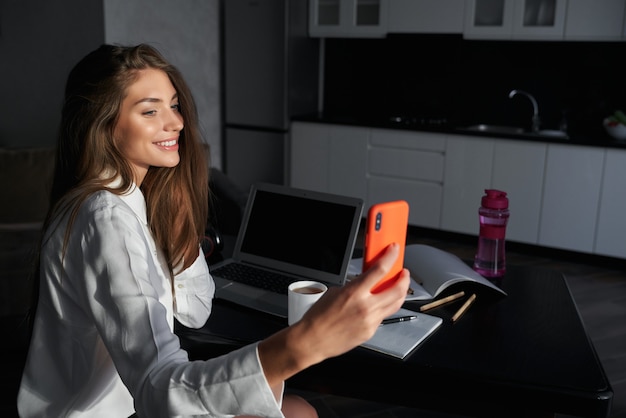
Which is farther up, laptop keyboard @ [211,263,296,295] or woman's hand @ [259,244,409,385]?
woman's hand @ [259,244,409,385]

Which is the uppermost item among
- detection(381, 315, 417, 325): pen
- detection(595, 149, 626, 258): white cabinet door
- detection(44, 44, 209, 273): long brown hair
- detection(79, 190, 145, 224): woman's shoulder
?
detection(44, 44, 209, 273): long brown hair

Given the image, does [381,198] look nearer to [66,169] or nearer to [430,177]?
[430,177]

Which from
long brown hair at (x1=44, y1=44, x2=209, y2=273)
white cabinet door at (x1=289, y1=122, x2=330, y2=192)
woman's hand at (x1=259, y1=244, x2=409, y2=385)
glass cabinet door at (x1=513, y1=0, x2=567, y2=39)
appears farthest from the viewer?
white cabinet door at (x1=289, y1=122, x2=330, y2=192)

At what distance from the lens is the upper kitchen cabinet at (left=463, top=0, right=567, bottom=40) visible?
13.8 ft

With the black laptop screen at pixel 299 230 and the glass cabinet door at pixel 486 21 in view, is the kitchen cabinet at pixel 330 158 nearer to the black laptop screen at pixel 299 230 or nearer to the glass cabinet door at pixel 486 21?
the glass cabinet door at pixel 486 21

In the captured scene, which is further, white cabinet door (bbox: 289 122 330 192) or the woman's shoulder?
white cabinet door (bbox: 289 122 330 192)

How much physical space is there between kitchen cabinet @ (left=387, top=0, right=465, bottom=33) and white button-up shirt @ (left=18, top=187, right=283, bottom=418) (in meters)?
3.64

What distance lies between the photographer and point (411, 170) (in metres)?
4.67

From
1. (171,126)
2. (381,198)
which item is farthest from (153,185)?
(381,198)

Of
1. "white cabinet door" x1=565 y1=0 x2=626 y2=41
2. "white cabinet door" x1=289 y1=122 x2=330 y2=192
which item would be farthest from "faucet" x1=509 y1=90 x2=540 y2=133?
"white cabinet door" x1=289 y1=122 x2=330 y2=192

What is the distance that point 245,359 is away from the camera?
89 centimetres

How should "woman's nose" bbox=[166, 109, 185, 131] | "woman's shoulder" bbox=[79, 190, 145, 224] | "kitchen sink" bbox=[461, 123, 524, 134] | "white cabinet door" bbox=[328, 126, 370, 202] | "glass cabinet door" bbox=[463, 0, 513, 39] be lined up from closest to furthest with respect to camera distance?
"woman's shoulder" bbox=[79, 190, 145, 224] → "woman's nose" bbox=[166, 109, 185, 131] → "glass cabinet door" bbox=[463, 0, 513, 39] → "kitchen sink" bbox=[461, 123, 524, 134] → "white cabinet door" bbox=[328, 126, 370, 202]

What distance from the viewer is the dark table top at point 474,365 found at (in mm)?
1248

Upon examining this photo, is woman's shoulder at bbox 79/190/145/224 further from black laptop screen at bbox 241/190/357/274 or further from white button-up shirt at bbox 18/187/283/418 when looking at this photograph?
black laptop screen at bbox 241/190/357/274
